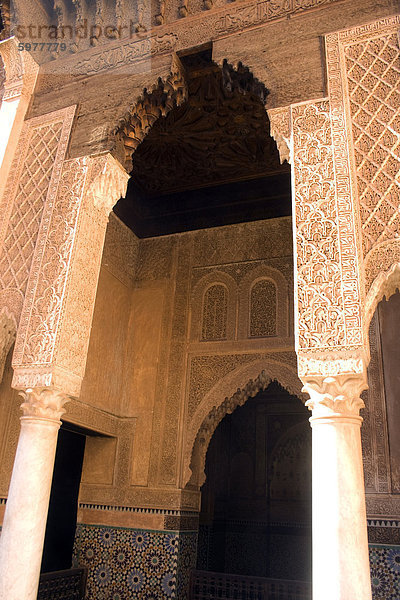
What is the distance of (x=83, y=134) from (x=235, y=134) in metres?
2.20

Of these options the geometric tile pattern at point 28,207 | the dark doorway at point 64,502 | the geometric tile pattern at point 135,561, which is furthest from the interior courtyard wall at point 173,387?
the geometric tile pattern at point 28,207

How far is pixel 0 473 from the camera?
5.54 meters

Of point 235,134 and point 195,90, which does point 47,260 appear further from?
point 235,134

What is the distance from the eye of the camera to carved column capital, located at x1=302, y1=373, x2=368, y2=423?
9.81ft

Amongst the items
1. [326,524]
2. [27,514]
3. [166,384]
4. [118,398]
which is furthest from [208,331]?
[326,524]

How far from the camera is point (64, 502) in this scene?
20.3ft

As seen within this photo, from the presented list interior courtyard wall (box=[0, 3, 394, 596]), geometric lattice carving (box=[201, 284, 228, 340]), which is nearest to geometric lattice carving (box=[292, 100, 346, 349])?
interior courtyard wall (box=[0, 3, 394, 596])

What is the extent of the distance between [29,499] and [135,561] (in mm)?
2616

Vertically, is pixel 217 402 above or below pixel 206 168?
below

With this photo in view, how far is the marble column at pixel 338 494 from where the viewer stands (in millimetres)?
2682

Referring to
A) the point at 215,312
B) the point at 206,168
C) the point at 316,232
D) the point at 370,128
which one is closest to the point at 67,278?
the point at 316,232

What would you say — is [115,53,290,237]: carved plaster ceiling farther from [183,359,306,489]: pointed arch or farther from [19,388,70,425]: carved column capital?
[19,388,70,425]: carved column capital

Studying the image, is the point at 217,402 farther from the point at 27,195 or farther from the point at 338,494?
the point at 338,494

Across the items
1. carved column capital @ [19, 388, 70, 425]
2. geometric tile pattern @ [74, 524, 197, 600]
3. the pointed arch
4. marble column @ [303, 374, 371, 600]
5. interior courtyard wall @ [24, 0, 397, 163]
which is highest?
interior courtyard wall @ [24, 0, 397, 163]
